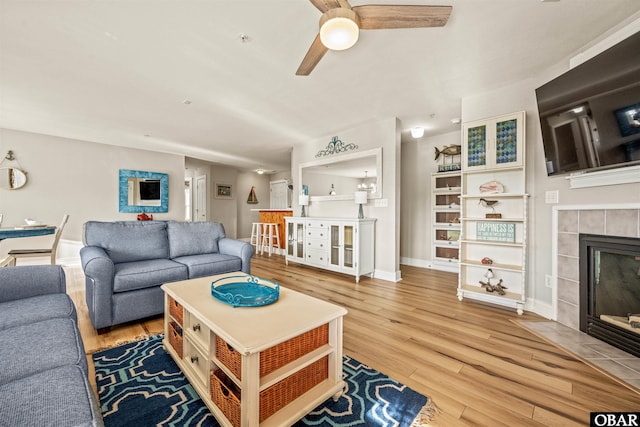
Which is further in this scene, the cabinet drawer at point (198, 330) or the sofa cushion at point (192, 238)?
the sofa cushion at point (192, 238)

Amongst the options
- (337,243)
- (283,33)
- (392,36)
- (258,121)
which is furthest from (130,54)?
(337,243)

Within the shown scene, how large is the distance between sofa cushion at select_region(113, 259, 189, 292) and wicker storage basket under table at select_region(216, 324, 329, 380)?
1361 millimetres

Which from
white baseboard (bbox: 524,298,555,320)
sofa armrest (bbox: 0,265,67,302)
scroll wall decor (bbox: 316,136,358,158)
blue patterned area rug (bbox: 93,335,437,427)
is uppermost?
scroll wall decor (bbox: 316,136,358,158)

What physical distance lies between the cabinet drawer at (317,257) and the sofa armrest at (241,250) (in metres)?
1.48

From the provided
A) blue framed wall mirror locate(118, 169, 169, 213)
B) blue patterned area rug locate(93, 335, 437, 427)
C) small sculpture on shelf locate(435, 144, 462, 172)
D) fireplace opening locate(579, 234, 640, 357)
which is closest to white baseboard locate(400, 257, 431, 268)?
small sculpture on shelf locate(435, 144, 462, 172)

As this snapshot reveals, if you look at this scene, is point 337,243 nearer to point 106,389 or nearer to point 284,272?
point 284,272

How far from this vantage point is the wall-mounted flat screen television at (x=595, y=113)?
64.6 inches

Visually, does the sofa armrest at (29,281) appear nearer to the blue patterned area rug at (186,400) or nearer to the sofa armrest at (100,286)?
the sofa armrest at (100,286)

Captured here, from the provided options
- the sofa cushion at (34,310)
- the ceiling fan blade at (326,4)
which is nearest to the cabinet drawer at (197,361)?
the sofa cushion at (34,310)

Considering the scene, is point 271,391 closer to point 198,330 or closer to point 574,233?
point 198,330

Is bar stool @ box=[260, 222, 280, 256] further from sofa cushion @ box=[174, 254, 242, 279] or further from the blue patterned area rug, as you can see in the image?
the blue patterned area rug

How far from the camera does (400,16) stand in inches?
60.0

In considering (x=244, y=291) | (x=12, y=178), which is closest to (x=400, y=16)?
(x=244, y=291)

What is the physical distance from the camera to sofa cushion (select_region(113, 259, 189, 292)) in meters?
2.11
